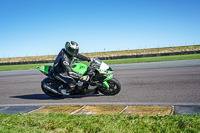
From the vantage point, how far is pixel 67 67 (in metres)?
6.40

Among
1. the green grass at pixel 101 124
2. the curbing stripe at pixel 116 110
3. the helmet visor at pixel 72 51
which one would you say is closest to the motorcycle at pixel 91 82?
the helmet visor at pixel 72 51

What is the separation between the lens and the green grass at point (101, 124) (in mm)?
3434

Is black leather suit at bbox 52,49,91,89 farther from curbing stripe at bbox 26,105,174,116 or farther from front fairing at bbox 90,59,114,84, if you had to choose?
curbing stripe at bbox 26,105,174,116

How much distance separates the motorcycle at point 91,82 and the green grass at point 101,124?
2398 millimetres

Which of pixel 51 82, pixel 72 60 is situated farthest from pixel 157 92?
pixel 51 82

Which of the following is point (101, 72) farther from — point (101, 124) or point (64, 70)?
point (101, 124)

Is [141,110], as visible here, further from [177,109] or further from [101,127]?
[101,127]

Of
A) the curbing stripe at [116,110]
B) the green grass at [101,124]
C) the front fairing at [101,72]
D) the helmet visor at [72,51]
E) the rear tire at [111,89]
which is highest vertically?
the helmet visor at [72,51]

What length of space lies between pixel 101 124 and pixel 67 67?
3019 millimetres

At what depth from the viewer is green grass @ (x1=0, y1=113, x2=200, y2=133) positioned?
3.43 m

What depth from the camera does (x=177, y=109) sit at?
4.68 m

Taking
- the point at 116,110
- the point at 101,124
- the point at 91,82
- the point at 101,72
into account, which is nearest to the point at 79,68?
the point at 91,82

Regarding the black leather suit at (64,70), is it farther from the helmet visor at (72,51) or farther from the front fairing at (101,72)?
the front fairing at (101,72)

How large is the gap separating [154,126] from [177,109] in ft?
4.74
